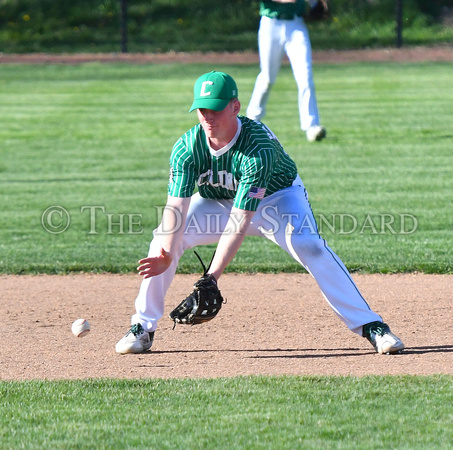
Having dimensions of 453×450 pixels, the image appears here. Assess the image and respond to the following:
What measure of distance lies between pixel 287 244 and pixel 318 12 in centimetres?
698

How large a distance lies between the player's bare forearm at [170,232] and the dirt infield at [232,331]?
24.2 inches

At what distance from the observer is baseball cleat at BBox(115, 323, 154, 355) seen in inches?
214

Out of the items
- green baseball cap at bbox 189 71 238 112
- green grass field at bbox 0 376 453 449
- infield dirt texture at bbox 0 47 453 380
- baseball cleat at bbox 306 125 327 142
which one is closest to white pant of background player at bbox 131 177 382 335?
infield dirt texture at bbox 0 47 453 380

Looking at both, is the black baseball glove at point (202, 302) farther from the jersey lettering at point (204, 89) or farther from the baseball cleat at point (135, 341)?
the jersey lettering at point (204, 89)

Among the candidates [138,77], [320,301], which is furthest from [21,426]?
[138,77]

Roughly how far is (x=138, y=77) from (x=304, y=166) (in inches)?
361

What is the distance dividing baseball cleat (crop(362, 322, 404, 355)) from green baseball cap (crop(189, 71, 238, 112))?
1609mm

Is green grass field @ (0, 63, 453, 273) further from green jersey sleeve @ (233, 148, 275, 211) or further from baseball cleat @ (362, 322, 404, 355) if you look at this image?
green jersey sleeve @ (233, 148, 275, 211)

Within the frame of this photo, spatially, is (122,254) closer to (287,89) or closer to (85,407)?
(85,407)

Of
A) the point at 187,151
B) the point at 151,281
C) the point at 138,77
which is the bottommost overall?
the point at 138,77

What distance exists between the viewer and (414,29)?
26891mm

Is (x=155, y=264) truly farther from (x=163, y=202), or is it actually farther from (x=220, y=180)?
(x=163, y=202)

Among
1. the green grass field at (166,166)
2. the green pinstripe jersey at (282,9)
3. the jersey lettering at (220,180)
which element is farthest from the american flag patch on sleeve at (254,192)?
the green pinstripe jersey at (282,9)

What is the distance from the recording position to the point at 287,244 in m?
5.26
